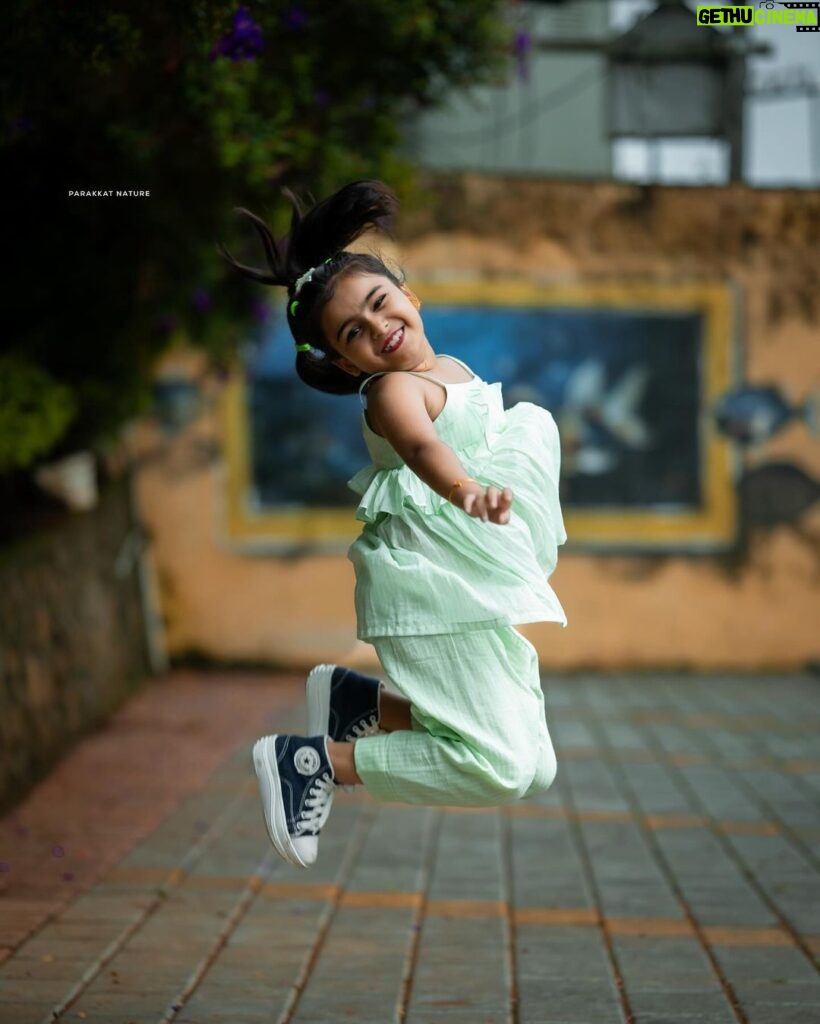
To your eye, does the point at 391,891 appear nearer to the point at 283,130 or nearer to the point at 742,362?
the point at 283,130

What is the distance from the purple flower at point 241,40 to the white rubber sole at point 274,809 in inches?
95.7

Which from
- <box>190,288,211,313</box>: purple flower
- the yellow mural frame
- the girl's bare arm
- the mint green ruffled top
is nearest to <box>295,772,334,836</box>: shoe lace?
the mint green ruffled top

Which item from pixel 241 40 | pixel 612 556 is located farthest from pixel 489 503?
pixel 612 556

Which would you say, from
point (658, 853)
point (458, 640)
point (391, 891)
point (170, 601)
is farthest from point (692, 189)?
point (458, 640)

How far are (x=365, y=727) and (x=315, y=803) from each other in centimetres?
25

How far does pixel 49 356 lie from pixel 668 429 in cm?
481

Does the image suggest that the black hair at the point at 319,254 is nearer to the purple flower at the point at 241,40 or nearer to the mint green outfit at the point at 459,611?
the mint green outfit at the point at 459,611

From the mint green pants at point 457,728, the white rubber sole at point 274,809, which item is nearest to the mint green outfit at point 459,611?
the mint green pants at point 457,728

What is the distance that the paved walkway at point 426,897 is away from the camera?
12.9ft

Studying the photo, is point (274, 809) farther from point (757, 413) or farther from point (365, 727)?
point (757, 413)

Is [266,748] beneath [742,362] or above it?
beneath

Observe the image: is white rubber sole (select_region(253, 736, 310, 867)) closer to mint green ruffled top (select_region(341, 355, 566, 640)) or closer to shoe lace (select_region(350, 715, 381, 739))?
shoe lace (select_region(350, 715, 381, 739))

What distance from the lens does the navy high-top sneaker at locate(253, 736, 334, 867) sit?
3.38 m

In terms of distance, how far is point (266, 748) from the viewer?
3.45 metres
